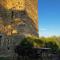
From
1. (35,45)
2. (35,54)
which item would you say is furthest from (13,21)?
(35,54)

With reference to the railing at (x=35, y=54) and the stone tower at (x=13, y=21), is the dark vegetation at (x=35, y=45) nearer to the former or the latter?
the railing at (x=35, y=54)

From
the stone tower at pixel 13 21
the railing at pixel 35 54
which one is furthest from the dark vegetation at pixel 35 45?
the stone tower at pixel 13 21

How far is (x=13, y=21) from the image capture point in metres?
20.6

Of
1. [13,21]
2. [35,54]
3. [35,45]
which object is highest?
[13,21]

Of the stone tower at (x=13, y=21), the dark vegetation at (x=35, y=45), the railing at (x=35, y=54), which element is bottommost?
the railing at (x=35, y=54)

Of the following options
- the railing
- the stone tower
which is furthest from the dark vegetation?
the stone tower

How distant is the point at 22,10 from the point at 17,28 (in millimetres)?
1989

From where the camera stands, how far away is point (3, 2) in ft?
67.2

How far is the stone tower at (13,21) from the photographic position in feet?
66.4

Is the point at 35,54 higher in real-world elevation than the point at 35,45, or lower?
lower

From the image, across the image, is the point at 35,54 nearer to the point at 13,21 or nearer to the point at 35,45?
the point at 35,45

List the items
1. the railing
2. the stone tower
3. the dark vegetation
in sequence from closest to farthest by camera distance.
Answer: the railing, the dark vegetation, the stone tower

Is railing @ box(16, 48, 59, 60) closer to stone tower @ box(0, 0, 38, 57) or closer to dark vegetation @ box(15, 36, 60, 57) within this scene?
dark vegetation @ box(15, 36, 60, 57)

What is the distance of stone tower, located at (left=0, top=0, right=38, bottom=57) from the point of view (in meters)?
20.2
